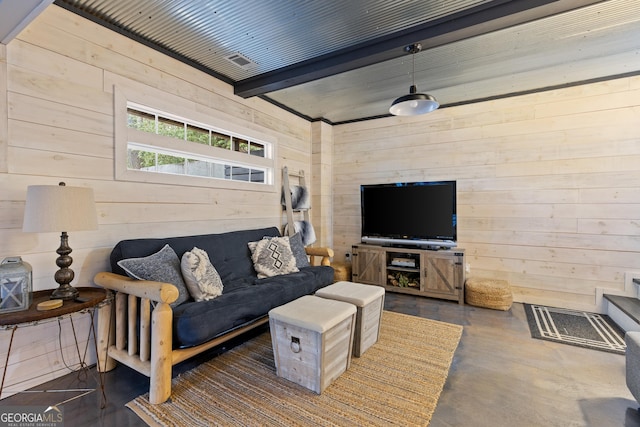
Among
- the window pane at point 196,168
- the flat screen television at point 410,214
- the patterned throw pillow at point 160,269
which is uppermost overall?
the window pane at point 196,168

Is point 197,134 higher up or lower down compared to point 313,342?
higher up

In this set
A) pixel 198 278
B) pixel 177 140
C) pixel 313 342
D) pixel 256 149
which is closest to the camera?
pixel 313 342

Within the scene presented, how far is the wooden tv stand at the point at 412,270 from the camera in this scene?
3.57 m

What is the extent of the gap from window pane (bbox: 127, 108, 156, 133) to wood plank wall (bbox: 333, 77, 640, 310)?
3150 millimetres

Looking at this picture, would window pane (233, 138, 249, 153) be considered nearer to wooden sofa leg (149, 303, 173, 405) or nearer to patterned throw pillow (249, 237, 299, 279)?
patterned throw pillow (249, 237, 299, 279)

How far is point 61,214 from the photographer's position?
1657mm

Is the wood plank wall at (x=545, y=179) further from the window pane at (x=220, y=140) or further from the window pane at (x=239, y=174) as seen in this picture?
the window pane at (x=220, y=140)

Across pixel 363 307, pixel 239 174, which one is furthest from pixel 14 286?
pixel 239 174

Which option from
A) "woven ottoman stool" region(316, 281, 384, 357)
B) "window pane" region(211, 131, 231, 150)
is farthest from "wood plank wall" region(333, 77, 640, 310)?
"window pane" region(211, 131, 231, 150)

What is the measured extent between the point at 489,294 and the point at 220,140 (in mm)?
3463

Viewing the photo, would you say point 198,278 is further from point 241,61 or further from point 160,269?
point 241,61

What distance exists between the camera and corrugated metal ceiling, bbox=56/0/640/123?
2070 millimetres

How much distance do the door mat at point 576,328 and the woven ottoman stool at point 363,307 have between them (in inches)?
58.9

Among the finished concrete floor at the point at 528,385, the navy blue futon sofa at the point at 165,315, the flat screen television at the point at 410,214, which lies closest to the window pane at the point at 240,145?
the navy blue futon sofa at the point at 165,315
